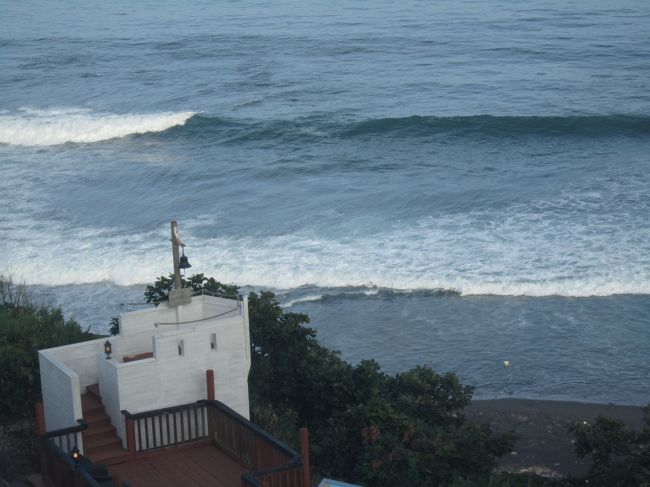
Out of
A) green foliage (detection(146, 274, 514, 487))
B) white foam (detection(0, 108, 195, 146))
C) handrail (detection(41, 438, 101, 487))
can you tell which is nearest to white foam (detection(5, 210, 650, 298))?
green foliage (detection(146, 274, 514, 487))

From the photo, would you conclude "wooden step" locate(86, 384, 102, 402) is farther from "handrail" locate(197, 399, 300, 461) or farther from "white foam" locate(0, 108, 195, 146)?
"white foam" locate(0, 108, 195, 146)

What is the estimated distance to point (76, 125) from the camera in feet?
154

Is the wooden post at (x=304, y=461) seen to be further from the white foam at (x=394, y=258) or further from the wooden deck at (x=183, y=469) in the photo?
the white foam at (x=394, y=258)

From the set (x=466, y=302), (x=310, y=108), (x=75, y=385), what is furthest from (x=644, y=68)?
(x=75, y=385)

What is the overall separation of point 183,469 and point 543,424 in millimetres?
8062

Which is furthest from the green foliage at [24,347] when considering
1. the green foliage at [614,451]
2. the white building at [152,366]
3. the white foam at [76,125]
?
the white foam at [76,125]

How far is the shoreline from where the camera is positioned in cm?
1661

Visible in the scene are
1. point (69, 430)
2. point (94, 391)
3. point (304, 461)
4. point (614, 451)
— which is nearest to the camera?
point (304, 461)

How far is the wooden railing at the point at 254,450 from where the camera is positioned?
11.1 meters

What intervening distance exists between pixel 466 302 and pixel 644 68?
31.9 m

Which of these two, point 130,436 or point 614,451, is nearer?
point 130,436

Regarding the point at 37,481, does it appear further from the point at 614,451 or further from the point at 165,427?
the point at 614,451

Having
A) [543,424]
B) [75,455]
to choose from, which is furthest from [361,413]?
[75,455]

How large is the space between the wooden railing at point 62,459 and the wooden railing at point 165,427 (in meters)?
0.62
